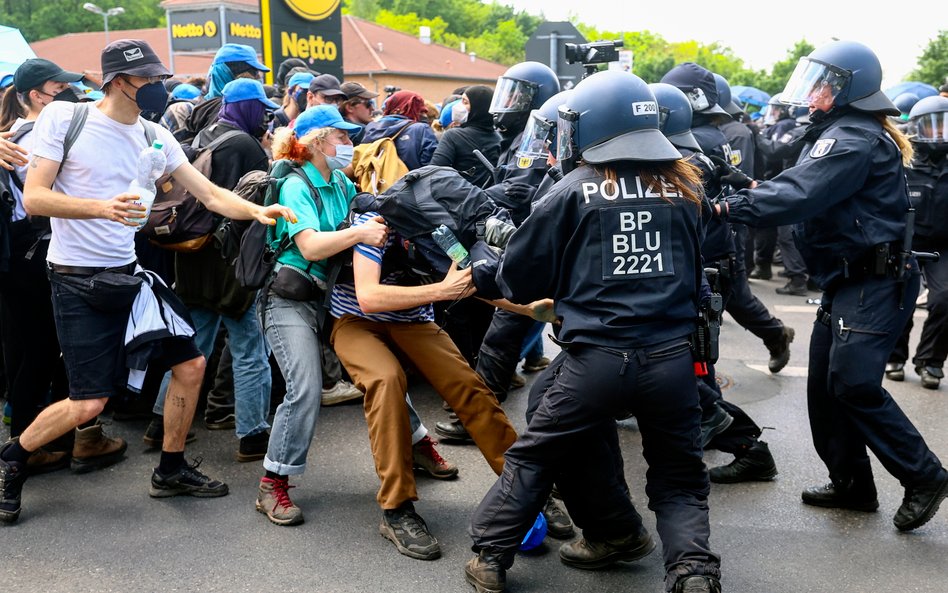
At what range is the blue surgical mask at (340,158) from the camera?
14.1 feet

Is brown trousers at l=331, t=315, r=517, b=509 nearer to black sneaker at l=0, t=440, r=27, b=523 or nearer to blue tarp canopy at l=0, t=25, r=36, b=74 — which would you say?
black sneaker at l=0, t=440, r=27, b=523

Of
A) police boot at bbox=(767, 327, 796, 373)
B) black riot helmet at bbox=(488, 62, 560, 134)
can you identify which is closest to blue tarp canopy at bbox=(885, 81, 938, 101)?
police boot at bbox=(767, 327, 796, 373)

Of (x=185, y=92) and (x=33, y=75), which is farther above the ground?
(x=33, y=75)

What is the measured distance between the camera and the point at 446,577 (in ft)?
12.3

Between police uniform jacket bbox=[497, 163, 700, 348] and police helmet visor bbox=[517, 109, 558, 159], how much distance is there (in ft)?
2.40

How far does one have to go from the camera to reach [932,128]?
666cm

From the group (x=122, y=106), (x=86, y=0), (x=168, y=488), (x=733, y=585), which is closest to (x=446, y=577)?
(x=733, y=585)

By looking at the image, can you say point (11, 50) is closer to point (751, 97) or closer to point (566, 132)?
point (566, 132)

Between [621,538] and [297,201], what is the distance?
2051 mm

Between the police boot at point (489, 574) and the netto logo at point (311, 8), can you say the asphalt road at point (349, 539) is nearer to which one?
the police boot at point (489, 574)

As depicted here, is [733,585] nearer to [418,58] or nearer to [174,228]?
[174,228]

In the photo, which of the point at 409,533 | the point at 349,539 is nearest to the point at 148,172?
the point at 349,539

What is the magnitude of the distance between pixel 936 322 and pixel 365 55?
159ft

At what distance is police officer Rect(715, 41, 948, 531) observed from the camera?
161 inches
